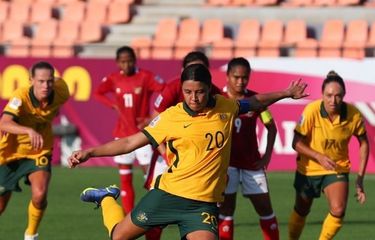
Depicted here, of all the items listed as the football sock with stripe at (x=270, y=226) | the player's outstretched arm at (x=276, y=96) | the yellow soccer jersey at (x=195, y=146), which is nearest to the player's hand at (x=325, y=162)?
the football sock with stripe at (x=270, y=226)

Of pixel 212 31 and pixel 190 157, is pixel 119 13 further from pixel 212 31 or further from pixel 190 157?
pixel 190 157

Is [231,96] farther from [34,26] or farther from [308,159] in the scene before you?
[34,26]

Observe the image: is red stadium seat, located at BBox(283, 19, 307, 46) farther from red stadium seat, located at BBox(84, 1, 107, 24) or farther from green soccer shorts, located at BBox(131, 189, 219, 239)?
green soccer shorts, located at BBox(131, 189, 219, 239)

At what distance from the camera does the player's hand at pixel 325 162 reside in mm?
10906

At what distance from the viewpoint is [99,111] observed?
21.0 meters

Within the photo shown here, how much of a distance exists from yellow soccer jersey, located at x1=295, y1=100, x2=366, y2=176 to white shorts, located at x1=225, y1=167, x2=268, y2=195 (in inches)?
28.2

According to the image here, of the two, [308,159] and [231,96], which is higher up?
[231,96]

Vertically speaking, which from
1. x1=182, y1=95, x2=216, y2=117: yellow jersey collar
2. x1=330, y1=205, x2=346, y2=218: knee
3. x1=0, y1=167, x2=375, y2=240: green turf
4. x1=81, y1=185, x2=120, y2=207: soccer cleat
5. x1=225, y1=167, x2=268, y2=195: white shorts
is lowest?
x1=0, y1=167, x2=375, y2=240: green turf

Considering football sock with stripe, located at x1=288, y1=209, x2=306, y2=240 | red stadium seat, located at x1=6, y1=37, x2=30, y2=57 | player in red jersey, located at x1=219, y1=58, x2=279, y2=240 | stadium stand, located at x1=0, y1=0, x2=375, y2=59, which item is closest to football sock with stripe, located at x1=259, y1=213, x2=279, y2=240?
player in red jersey, located at x1=219, y1=58, x2=279, y2=240

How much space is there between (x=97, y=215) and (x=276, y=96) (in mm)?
5695

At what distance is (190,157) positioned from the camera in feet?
27.9

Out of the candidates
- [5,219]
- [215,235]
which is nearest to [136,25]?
[5,219]

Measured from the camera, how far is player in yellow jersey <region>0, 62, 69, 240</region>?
1132 centimetres

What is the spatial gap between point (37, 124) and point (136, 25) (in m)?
15.4
